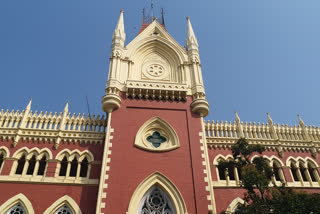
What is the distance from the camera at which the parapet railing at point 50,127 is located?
16.5 metres

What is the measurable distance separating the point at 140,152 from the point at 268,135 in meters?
10.3

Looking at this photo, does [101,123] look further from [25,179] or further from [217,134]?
[217,134]

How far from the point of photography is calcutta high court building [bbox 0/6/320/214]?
14039 mm

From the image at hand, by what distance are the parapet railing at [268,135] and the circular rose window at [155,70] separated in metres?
5.51

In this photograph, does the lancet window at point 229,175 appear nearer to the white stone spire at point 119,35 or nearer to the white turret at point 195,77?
the white turret at point 195,77

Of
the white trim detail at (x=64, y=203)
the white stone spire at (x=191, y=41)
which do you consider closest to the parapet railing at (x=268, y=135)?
the white stone spire at (x=191, y=41)

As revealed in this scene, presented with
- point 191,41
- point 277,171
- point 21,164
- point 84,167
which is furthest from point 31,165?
point 277,171

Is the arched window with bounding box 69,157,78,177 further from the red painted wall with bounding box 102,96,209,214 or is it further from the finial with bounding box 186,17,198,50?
the finial with bounding box 186,17,198,50

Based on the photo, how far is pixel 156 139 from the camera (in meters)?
16.7

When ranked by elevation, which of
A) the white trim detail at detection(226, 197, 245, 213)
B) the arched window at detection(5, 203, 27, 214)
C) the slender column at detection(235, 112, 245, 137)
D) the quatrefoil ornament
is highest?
the slender column at detection(235, 112, 245, 137)

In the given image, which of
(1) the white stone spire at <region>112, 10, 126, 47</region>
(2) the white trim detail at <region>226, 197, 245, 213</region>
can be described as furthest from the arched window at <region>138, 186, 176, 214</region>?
(1) the white stone spire at <region>112, 10, 126, 47</region>

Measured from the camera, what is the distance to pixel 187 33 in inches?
945

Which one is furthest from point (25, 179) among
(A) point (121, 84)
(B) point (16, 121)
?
(A) point (121, 84)

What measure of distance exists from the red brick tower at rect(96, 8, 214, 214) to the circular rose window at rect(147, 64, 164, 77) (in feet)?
0.27
